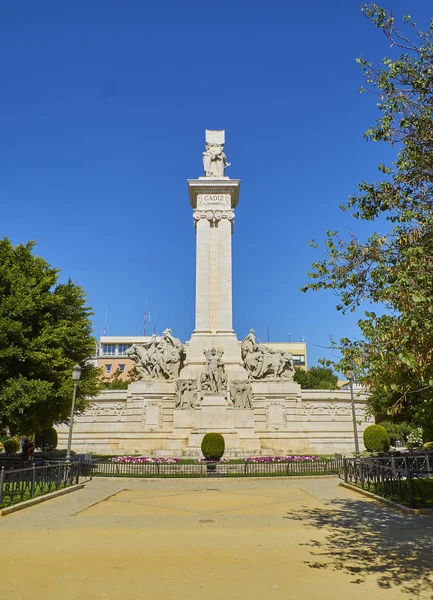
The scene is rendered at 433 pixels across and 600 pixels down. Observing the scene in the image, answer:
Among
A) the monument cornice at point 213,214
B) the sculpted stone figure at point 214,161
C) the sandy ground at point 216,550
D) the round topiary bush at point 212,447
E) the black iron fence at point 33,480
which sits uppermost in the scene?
the sculpted stone figure at point 214,161

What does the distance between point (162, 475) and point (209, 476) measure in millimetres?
2048

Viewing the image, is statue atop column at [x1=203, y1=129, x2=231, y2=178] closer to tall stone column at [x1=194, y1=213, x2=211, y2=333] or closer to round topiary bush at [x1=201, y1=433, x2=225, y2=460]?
tall stone column at [x1=194, y1=213, x2=211, y2=333]

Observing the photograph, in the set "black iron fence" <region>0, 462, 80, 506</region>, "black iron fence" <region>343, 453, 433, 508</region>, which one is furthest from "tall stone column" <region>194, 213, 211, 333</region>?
"black iron fence" <region>343, 453, 433, 508</region>

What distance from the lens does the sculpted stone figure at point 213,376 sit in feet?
108

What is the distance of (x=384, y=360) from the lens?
7746 millimetres

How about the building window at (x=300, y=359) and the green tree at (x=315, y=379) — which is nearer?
the green tree at (x=315, y=379)

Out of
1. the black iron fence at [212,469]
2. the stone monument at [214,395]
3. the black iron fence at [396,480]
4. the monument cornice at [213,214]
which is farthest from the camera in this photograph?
the monument cornice at [213,214]

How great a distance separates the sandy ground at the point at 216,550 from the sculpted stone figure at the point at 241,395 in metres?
18.3

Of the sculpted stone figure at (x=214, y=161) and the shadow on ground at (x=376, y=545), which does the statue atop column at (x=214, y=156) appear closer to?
the sculpted stone figure at (x=214, y=161)

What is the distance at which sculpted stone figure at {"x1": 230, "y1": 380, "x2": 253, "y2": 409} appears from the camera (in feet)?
109

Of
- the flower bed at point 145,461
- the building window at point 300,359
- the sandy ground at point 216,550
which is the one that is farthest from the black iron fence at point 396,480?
the building window at point 300,359

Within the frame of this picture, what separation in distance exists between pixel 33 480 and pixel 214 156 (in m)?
33.6

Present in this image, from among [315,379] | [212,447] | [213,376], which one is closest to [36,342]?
[212,447]

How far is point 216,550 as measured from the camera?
8680 millimetres
